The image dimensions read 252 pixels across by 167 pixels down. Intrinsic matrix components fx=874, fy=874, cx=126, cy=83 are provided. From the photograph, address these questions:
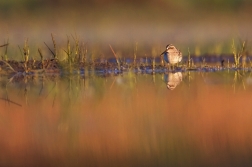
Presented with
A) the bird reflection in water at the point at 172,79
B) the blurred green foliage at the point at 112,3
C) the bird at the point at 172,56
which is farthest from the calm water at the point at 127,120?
the blurred green foliage at the point at 112,3

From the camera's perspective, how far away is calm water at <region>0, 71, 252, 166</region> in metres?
7.98

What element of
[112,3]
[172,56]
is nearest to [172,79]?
[172,56]

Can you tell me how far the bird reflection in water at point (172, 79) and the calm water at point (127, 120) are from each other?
1cm

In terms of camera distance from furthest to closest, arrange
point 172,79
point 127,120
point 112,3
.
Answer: point 112,3
point 172,79
point 127,120

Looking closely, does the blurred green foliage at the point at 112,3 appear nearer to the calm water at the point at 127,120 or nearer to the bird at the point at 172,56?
the bird at the point at 172,56

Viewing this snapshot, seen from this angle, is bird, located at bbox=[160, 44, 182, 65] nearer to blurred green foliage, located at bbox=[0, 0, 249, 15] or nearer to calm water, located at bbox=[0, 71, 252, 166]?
calm water, located at bbox=[0, 71, 252, 166]

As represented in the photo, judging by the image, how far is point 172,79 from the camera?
13.2 meters

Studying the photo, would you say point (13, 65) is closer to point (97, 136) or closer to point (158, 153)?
point (97, 136)

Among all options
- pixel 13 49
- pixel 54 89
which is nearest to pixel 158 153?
pixel 54 89

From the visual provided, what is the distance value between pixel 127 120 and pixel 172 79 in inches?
139

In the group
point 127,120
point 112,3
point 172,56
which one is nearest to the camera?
point 127,120

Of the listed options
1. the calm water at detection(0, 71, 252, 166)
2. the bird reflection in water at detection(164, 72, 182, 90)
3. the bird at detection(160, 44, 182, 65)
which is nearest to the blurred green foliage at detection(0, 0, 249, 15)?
the bird at detection(160, 44, 182, 65)

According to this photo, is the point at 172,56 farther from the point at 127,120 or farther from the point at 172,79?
the point at 127,120

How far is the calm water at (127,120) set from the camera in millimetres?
7980
